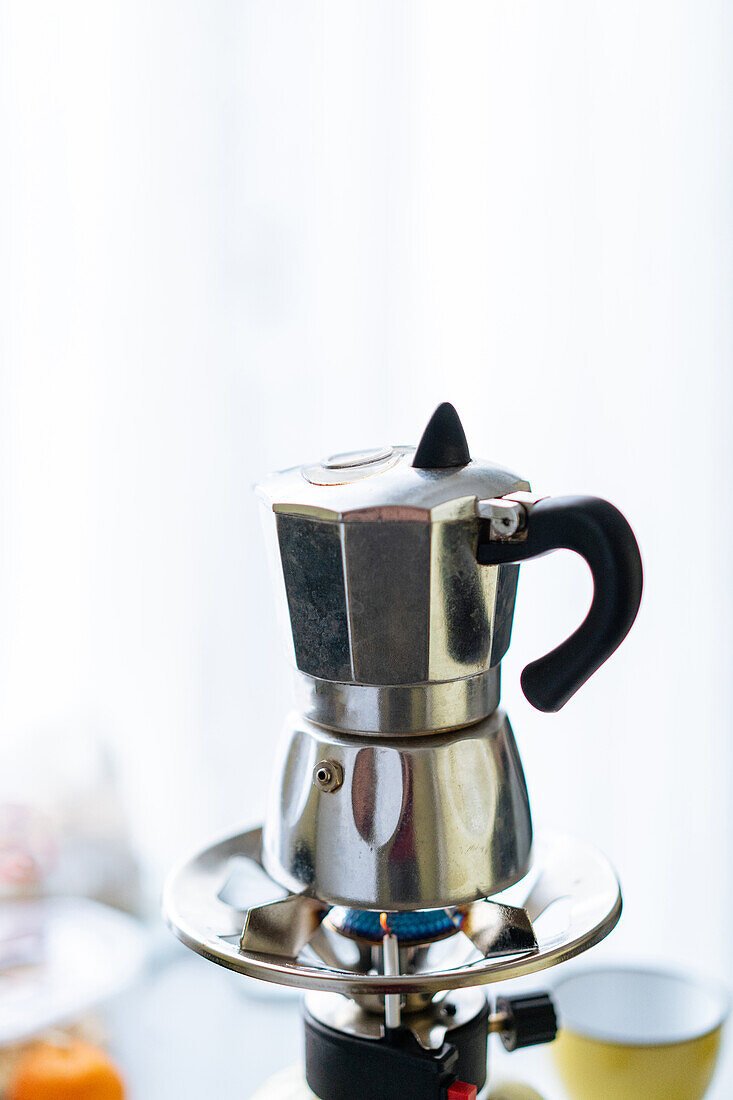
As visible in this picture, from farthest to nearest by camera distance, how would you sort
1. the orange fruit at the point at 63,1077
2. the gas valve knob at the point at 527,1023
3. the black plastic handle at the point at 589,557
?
the orange fruit at the point at 63,1077 < the gas valve knob at the point at 527,1023 < the black plastic handle at the point at 589,557

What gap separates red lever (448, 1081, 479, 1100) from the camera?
559 mm

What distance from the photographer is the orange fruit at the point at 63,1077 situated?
2.78 feet

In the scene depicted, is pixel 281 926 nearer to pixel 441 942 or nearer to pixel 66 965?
pixel 441 942

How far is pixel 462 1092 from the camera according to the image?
0.56 meters

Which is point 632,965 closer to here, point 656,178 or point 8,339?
point 656,178

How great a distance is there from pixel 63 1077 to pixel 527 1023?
16.1 inches

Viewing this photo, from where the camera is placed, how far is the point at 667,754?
3.34ft

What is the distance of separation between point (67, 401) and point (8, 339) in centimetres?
7

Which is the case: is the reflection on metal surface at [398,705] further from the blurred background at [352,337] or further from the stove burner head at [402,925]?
the blurred background at [352,337]

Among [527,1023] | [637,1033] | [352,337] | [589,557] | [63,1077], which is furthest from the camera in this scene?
[352,337]

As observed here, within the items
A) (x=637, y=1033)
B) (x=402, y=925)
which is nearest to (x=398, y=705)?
(x=402, y=925)

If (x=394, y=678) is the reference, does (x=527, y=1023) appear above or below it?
below

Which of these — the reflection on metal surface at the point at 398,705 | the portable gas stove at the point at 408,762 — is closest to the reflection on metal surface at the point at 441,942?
the portable gas stove at the point at 408,762

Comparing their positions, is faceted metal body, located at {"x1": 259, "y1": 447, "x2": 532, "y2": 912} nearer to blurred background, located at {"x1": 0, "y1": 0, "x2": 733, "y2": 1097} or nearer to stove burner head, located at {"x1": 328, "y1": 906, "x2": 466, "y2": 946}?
stove burner head, located at {"x1": 328, "y1": 906, "x2": 466, "y2": 946}
